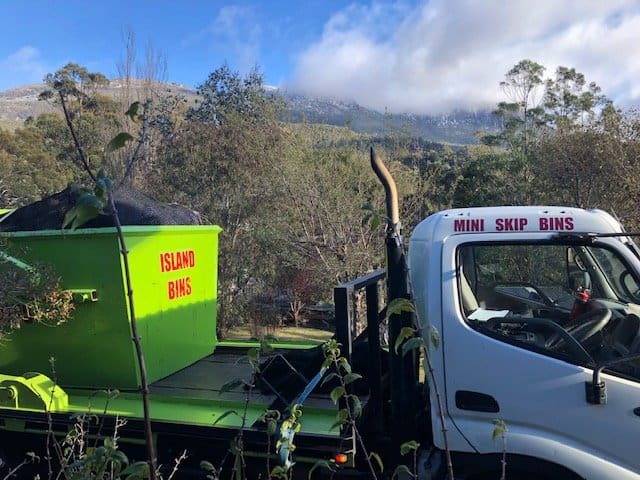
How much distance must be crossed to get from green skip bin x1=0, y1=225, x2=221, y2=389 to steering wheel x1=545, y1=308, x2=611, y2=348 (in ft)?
8.64

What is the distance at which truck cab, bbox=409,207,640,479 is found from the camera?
2.86m

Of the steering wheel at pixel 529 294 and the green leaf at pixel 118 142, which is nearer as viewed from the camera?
the green leaf at pixel 118 142

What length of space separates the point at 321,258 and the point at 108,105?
16.5 meters

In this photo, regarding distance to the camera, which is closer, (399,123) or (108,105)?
(399,123)

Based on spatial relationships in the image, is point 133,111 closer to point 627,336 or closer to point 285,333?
point 627,336

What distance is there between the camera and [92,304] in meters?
3.87

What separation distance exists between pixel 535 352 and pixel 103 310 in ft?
8.95

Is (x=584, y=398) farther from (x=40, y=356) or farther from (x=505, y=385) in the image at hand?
(x=40, y=356)

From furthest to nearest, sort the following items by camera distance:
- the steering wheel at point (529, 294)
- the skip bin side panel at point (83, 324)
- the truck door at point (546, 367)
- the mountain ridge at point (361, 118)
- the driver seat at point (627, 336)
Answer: the mountain ridge at point (361, 118) → the skip bin side panel at point (83, 324) → the steering wheel at point (529, 294) → the driver seat at point (627, 336) → the truck door at point (546, 367)

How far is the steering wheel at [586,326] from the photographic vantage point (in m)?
3.05

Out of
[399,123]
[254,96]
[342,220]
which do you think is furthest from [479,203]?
[254,96]

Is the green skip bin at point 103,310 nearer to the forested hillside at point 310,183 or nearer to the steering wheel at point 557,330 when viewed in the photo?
the steering wheel at point 557,330

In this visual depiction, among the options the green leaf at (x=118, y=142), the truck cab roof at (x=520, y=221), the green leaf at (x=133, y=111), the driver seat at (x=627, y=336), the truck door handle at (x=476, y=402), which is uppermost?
the green leaf at (x=133, y=111)

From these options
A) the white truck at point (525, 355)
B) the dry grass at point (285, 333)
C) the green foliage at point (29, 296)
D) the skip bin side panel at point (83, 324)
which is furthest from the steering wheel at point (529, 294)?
the dry grass at point (285, 333)
